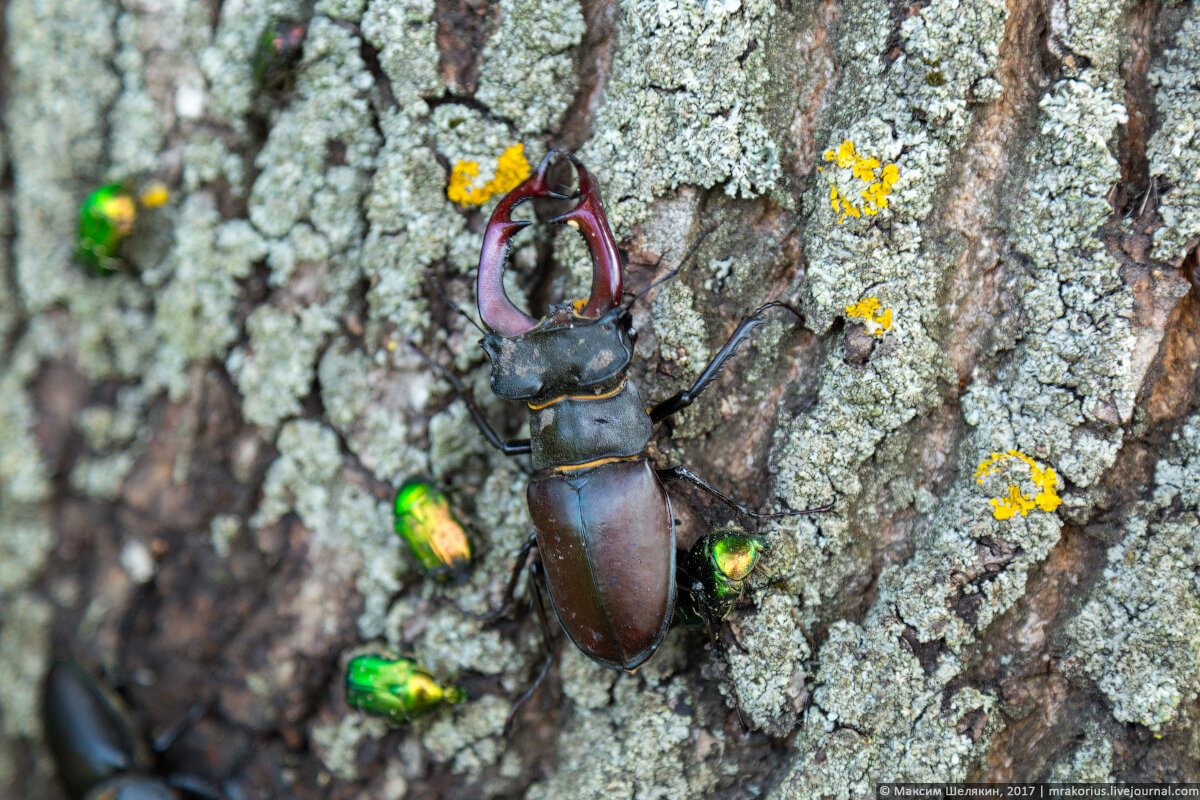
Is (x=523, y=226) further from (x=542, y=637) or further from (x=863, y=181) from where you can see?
(x=542, y=637)

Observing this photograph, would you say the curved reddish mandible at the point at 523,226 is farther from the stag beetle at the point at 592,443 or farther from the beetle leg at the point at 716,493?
the beetle leg at the point at 716,493

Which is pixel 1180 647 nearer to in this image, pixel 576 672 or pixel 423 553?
pixel 576 672

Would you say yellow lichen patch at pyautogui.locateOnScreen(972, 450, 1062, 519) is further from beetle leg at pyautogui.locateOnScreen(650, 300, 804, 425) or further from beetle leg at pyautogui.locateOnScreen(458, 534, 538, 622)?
beetle leg at pyautogui.locateOnScreen(458, 534, 538, 622)

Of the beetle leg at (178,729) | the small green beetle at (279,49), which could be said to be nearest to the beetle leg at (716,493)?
the small green beetle at (279,49)

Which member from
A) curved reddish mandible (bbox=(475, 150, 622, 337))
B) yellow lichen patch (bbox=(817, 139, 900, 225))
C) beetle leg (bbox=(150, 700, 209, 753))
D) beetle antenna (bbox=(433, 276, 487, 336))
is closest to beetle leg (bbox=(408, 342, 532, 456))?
beetle antenna (bbox=(433, 276, 487, 336))

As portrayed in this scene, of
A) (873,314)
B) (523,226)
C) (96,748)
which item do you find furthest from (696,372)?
(96,748)

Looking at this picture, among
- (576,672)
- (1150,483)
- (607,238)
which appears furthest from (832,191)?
(576,672)
